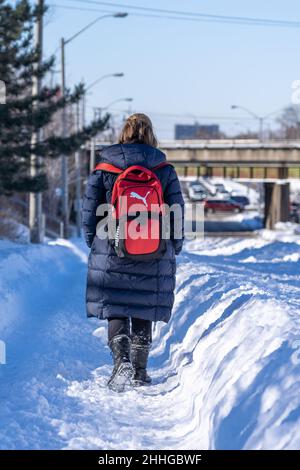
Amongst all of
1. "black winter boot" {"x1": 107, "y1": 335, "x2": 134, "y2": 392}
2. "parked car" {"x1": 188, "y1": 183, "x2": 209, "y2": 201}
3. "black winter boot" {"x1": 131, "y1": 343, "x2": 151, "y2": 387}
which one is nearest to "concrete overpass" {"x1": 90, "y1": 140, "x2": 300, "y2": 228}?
"parked car" {"x1": 188, "y1": 183, "x2": 209, "y2": 201}

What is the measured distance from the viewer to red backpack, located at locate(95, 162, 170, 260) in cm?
641

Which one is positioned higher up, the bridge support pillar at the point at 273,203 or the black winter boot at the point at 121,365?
the black winter boot at the point at 121,365

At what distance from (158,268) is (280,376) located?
187 centimetres

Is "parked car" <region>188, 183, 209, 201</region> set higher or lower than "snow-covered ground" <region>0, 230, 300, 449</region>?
lower

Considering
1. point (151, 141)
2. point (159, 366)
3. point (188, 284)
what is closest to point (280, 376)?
point (151, 141)

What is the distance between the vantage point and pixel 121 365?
668 cm

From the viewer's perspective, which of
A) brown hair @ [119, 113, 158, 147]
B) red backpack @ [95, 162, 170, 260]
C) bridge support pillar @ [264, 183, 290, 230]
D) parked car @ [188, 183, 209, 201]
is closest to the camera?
red backpack @ [95, 162, 170, 260]

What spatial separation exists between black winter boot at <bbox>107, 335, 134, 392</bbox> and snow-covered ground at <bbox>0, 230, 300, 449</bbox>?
0.30 ft

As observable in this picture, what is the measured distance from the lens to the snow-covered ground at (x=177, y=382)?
4879 mm

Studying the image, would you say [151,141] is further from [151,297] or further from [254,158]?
[254,158]

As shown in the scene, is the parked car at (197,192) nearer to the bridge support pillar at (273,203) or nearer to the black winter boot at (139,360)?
the bridge support pillar at (273,203)

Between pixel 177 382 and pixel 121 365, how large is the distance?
1.88 feet

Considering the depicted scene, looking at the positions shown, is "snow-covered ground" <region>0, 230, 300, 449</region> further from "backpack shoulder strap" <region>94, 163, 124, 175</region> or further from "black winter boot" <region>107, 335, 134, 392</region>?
"backpack shoulder strap" <region>94, 163, 124, 175</region>

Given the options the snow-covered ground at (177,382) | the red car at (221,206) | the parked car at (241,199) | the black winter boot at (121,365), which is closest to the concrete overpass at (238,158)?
the red car at (221,206)
